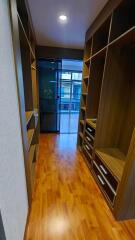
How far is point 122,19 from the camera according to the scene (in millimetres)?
1529

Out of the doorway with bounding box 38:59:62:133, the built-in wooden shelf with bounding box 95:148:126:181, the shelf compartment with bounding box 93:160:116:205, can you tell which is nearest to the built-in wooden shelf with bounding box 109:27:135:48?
the built-in wooden shelf with bounding box 95:148:126:181

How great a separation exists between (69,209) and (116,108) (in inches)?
59.7

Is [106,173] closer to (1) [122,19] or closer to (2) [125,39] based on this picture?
(2) [125,39]

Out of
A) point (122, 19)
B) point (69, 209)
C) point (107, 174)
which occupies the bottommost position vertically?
point (69, 209)

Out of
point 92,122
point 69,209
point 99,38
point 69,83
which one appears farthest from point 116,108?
point 69,83

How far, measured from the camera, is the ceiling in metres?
1.59

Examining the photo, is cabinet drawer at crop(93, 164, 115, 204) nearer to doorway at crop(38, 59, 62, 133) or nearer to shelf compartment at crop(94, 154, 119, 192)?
shelf compartment at crop(94, 154, 119, 192)

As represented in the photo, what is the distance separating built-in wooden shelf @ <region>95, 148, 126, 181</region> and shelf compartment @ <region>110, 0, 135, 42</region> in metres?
1.58

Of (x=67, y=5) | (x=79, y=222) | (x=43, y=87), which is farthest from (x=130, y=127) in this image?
(x=43, y=87)

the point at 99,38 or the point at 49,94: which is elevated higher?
the point at 99,38

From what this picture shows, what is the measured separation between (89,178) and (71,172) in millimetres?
331

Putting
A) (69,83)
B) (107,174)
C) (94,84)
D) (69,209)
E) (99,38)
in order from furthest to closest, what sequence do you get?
(69,83), (94,84), (99,38), (107,174), (69,209)

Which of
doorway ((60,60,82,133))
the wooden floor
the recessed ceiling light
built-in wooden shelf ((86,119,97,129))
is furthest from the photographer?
doorway ((60,60,82,133))

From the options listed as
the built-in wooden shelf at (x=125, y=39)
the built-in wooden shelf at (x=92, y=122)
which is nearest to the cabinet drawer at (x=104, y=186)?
the built-in wooden shelf at (x=92, y=122)
